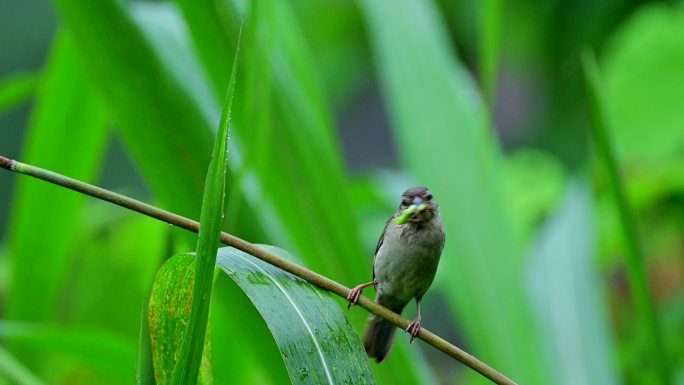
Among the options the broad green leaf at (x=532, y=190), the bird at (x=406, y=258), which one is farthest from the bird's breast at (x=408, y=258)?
the broad green leaf at (x=532, y=190)

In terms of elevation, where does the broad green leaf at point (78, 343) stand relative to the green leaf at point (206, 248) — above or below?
below

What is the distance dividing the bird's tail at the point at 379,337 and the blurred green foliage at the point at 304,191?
0.03 metres

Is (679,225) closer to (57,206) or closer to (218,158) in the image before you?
(57,206)

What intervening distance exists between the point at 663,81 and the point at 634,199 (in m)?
0.97

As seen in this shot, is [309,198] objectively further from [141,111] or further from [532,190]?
[532,190]

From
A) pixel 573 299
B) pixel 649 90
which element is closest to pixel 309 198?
pixel 573 299

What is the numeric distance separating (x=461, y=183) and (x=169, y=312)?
4.52 feet

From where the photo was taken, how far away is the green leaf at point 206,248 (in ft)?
3.12

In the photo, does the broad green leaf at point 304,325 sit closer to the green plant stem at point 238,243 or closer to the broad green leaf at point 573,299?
the green plant stem at point 238,243

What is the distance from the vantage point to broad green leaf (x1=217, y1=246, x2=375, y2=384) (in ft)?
3.62

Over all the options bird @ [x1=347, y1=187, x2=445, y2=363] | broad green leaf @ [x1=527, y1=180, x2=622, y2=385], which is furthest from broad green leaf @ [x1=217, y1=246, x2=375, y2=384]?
broad green leaf @ [x1=527, y1=180, x2=622, y2=385]

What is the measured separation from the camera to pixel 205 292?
3.21 ft

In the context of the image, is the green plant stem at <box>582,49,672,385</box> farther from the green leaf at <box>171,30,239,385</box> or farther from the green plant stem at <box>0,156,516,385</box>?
the green leaf at <box>171,30,239,385</box>

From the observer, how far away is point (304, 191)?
76.0 inches
